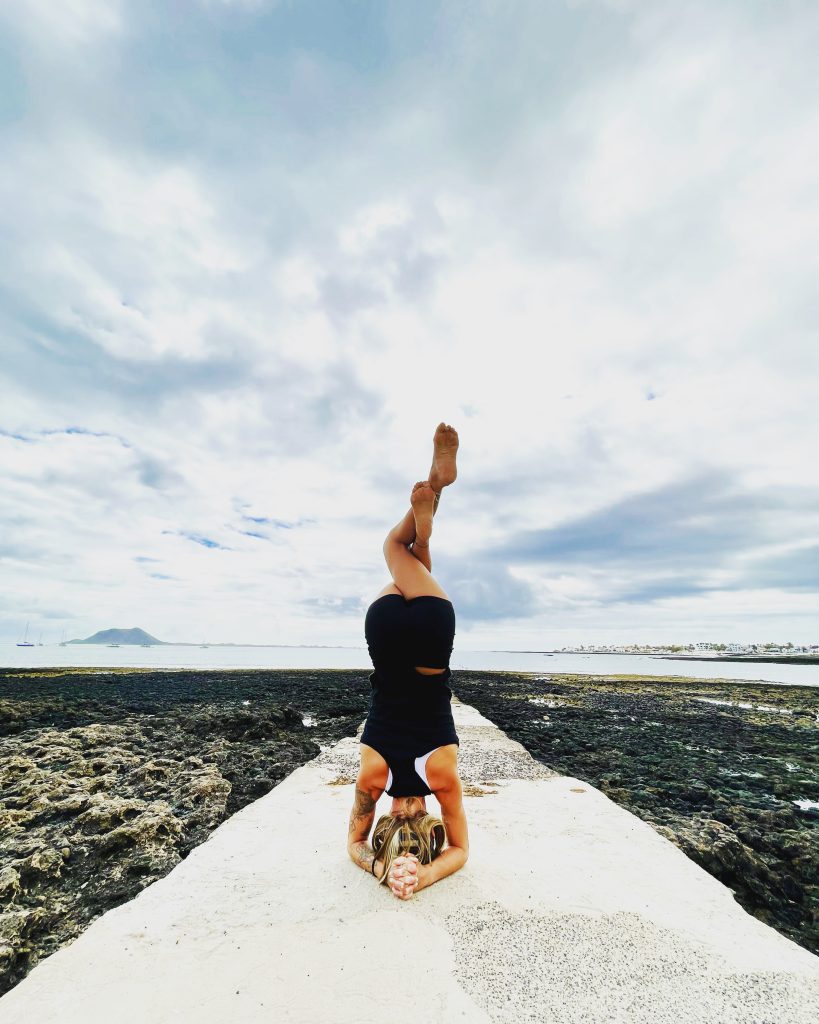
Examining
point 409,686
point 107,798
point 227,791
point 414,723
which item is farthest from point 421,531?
point 107,798

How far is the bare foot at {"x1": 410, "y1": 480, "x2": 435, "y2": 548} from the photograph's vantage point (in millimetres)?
3934

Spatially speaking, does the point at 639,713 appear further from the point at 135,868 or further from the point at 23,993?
the point at 23,993

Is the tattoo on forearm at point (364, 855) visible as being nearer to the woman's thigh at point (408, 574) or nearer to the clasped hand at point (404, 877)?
the clasped hand at point (404, 877)

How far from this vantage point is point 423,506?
13.0 feet

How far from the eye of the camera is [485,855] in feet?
14.0

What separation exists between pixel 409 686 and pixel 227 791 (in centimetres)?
466

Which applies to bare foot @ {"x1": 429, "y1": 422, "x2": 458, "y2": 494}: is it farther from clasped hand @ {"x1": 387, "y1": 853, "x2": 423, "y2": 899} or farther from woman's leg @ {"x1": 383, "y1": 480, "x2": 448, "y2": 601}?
clasped hand @ {"x1": 387, "y1": 853, "x2": 423, "y2": 899}

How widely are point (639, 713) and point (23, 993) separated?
2319 centimetres

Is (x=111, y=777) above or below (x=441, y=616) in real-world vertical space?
below

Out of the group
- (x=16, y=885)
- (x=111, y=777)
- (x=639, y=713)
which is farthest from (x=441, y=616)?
(x=639, y=713)

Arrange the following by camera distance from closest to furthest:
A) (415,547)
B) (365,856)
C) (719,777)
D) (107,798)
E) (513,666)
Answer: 1. (365,856)
2. (415,547)
3. (107,798)
4. (719,777)
5. (513,666)

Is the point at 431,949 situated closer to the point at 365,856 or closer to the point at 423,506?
the point at 365,856

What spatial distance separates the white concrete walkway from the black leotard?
0.89 metres

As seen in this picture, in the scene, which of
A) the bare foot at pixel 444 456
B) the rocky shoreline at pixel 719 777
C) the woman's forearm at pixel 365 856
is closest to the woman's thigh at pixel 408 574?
the bare foot at pixel 444 456
